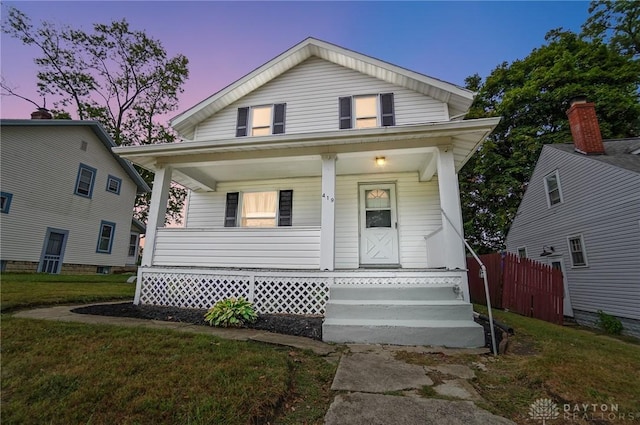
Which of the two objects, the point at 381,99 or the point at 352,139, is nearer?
the point at 352,139

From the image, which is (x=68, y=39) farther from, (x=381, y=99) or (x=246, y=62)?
(x=381, y=99)

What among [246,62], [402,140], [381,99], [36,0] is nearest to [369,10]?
[246,62]

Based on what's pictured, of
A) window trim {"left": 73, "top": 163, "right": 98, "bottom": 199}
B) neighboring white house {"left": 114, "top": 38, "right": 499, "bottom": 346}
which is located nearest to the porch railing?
neighboring white house {"left": 114, "top": 38, "right": 499, "bottom": 346}

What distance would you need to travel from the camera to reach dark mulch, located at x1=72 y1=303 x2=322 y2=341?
448cm

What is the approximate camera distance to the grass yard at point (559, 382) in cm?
212

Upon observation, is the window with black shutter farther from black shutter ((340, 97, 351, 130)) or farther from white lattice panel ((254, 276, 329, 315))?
white lattice panel ((254, 276, 329, 315))

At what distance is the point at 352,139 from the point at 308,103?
346 cm

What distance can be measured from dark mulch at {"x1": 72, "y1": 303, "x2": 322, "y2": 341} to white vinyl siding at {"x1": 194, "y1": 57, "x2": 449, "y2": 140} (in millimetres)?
4873

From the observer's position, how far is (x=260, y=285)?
18.5ft

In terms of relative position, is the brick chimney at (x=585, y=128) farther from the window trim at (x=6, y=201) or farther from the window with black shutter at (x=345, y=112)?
the window trim at (x=6, y=201)

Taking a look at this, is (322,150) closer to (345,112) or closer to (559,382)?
(345,112)

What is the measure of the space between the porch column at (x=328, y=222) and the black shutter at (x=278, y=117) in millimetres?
3228

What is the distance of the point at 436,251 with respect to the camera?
579 centimetres

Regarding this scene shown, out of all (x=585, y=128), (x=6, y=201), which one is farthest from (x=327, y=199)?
(x=6, y=201)
